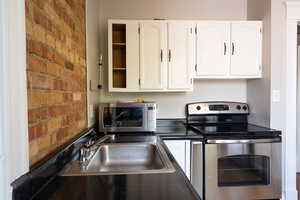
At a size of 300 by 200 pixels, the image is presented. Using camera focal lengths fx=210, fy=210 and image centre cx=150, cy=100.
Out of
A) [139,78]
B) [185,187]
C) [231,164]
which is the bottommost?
[231,164]

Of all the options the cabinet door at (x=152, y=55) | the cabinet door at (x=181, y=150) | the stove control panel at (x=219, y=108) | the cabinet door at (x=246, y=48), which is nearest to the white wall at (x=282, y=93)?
the cabinet door at (x=246, y=48)

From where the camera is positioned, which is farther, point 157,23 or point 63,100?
point 157,23

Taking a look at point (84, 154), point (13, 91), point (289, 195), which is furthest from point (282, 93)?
point (13, 91)

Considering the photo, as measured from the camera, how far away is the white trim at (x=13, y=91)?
65 cm

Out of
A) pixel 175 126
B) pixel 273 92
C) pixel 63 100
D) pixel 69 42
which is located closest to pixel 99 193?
pixel 63 100

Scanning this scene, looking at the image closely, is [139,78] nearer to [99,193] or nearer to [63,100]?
[63,100]

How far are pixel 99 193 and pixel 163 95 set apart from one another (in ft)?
6.06

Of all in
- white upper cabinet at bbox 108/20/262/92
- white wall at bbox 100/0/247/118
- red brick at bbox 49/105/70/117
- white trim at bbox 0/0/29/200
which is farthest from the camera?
white wall at bbox 100/0/247/118

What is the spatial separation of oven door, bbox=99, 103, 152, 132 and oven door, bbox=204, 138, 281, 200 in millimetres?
672

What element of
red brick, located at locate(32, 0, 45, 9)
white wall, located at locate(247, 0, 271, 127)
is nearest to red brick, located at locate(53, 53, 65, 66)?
red brick, located at locate(32, 0, 45, 9)

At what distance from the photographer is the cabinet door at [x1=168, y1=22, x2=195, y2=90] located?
7.22ft

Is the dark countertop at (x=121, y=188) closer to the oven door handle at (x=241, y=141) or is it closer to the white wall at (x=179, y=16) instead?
the oven door handle at (x=241, y=141)

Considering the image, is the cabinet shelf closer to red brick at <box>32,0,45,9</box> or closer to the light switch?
red brick at <box>32,0,45,9</box>

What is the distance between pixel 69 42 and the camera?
1309mm
